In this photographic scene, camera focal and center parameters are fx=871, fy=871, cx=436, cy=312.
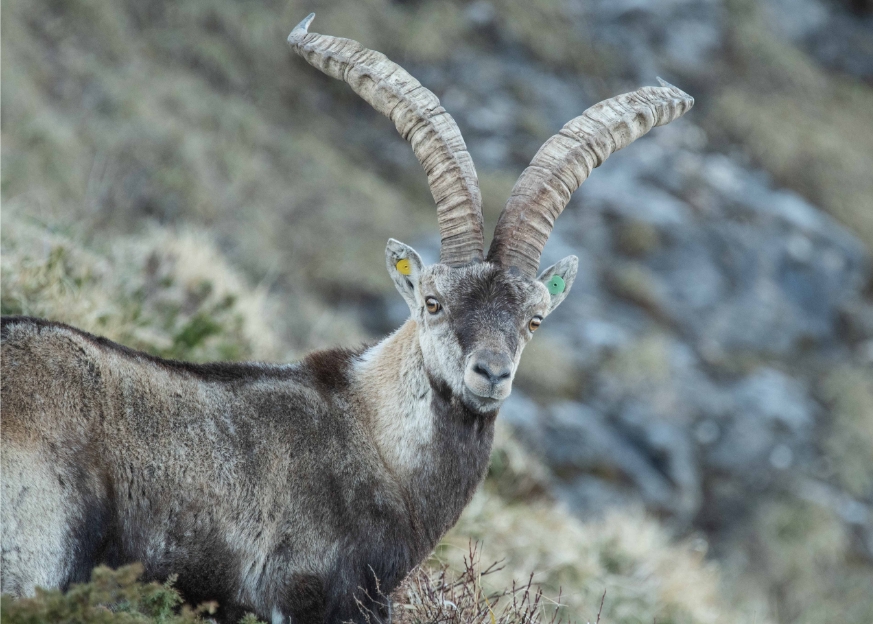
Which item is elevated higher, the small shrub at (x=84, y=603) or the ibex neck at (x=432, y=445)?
the ibex neck at (x=432, y=445)

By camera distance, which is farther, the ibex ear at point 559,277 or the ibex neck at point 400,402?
the ibex ear at point 559,277

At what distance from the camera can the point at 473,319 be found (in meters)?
6.37

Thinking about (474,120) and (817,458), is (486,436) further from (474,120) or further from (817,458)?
(474,120)

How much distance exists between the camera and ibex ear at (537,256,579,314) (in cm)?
743

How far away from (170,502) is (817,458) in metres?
19.8

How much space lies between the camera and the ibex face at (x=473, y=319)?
605cm

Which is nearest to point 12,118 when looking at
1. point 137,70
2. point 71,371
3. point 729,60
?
point 137,70

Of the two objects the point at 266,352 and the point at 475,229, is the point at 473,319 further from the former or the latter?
the point at 266,352

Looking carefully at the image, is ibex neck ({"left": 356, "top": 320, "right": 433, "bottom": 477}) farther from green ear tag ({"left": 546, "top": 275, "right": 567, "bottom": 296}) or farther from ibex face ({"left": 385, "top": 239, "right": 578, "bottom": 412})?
green ear tag ({"left": 546, "top": 275, "right": 567, "bottom": 296})

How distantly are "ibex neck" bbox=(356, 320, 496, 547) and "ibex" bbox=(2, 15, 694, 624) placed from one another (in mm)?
15

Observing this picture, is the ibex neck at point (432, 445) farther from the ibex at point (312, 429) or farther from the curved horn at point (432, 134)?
the curved horn at point (432, 134)

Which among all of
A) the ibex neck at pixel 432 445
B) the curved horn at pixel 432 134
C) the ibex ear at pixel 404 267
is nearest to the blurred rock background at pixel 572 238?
the ibex neck at pixel 432 445

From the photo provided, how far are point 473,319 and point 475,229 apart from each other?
889 millimetres

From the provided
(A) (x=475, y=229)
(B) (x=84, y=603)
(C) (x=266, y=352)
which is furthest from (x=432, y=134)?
(C) (x=266, y=352)
